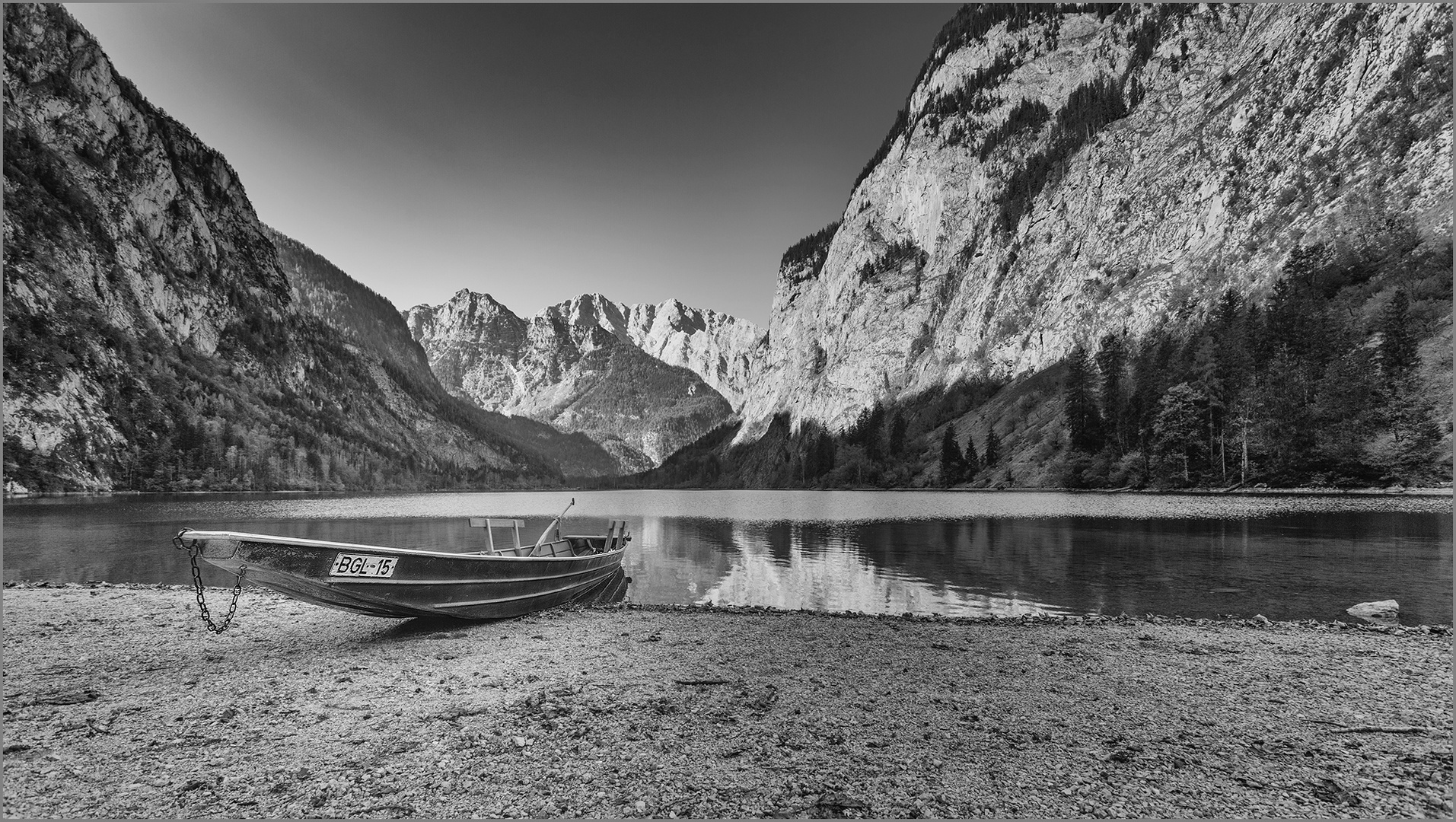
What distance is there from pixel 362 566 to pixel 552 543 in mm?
11701

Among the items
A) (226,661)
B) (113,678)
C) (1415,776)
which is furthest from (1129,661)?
(113,678)

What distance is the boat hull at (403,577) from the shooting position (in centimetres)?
1228

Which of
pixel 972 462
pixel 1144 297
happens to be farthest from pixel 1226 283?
pixel 972 462

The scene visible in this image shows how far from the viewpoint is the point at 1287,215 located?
113188 millimetres

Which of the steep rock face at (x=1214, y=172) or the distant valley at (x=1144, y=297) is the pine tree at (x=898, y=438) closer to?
the distant valley at (x=1144, y=297)

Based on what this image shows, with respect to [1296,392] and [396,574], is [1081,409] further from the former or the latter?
[396,574]

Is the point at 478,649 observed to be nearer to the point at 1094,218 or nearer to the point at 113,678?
the point at 113,678

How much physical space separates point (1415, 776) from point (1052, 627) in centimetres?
1019

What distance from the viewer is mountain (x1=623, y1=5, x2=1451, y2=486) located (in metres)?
76.9

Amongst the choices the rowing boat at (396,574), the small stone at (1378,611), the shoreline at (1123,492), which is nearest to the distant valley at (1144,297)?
the shoreline at (1123,492)

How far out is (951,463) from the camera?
140 meters

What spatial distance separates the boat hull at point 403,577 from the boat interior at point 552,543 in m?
1.54

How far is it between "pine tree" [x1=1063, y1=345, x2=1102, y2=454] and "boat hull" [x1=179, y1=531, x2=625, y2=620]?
117547 mm

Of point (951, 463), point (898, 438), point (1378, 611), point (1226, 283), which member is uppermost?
point (1226, 283)
